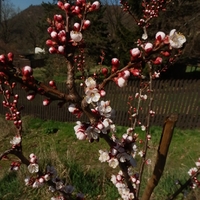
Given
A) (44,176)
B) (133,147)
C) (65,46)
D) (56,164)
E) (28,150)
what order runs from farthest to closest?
(28,150), (56,164), (44,176), (133,147), (65,46)

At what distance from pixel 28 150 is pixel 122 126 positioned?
9.68 feet

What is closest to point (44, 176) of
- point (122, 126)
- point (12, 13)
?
point (122, 126)

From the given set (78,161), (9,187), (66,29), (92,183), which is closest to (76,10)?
(66,29)

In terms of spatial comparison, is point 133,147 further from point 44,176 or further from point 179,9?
point 179,9

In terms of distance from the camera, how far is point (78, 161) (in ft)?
17.8

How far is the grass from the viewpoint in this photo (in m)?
3.74

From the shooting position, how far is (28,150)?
20.2ft

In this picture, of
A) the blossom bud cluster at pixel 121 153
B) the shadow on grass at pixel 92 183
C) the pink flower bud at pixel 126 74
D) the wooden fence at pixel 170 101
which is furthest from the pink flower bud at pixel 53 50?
the wooden fence at pixel 170 101

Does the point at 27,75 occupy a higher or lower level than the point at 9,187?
higher

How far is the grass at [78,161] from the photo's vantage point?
374cm

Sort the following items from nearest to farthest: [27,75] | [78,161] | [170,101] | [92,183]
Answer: [27,75]
[92,183]
[78,161]
[170,101]

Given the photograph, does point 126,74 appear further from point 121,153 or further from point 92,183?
point 92,183

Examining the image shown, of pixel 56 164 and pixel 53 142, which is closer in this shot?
pixel 56 164

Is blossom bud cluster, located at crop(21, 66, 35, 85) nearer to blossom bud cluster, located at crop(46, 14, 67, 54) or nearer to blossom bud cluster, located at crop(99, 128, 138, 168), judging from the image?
blossom bud cluster, located at crop(46, 14, 67, 54)
